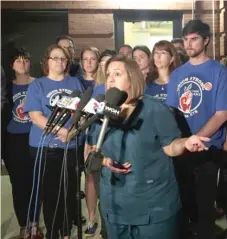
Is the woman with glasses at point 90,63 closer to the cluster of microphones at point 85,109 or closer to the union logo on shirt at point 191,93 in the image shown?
the union logo on shirt at point 191,93

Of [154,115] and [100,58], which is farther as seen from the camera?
[100,58]

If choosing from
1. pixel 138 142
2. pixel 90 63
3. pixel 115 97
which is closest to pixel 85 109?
pixel 115 97

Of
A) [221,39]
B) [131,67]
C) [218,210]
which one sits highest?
[221,39]

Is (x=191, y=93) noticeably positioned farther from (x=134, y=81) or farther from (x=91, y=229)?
(x=91, y=229)

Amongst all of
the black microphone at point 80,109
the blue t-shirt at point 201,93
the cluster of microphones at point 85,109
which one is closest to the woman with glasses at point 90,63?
the blue t-shirt at point 201,93

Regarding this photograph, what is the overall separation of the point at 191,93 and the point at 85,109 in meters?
1.16

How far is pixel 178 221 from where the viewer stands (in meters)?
1.68

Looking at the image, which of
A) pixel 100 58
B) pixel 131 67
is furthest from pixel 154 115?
pixel 100 58

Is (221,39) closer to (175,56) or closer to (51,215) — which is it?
(175,56)

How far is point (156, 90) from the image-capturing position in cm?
297

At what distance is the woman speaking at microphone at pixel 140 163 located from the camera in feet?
5.24

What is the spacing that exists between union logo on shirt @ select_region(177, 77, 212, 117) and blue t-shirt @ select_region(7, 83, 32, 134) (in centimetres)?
117

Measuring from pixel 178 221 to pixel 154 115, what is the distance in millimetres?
470

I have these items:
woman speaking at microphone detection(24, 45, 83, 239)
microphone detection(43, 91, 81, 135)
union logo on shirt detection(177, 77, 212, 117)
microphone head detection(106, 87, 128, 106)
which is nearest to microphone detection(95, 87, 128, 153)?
microphone head detection(106, 87, 128, 106)
